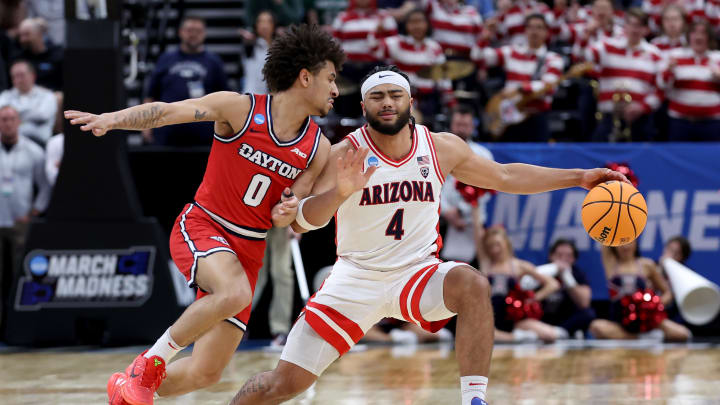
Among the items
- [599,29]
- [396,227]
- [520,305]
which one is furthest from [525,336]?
[396,227]

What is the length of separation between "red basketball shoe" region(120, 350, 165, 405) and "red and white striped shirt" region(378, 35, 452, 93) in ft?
23.8

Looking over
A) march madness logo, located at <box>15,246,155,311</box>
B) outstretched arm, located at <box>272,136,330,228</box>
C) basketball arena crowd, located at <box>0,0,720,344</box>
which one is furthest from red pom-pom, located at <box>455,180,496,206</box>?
outstretched arm, located at <box>272,136,330,228</box>

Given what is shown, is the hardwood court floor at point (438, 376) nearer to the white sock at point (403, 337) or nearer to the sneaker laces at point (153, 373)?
the white sock at point (403, 337)

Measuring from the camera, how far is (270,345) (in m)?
10.7

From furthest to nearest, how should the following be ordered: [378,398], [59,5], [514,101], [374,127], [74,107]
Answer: [59,5], [514,101], [74,107], [378,398], [374,127]

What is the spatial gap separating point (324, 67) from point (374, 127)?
620 millimetres

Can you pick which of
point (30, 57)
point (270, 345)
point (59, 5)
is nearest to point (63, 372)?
point (270, 345)

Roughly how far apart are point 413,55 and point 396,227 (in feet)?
22.5

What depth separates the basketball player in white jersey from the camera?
5465 millimetres

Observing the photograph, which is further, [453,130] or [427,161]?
[453,130]

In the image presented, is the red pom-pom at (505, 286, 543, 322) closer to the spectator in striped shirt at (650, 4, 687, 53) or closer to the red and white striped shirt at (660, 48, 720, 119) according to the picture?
the red and white striped shirt at (660, 48, 720, 119)

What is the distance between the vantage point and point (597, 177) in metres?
6.02

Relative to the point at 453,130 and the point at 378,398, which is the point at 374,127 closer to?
the point at 378,398

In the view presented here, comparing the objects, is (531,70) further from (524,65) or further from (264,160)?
(264,160)
